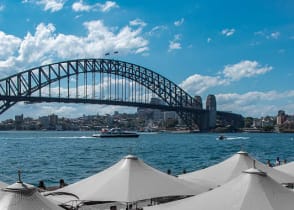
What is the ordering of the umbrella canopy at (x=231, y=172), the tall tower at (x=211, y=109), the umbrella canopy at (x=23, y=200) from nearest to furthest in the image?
1. the umbrella canopy at (x=23, y=200)
2. the umbrella canopy at (x=231, y=172)
3. the tall tower at (x=211, y=109)

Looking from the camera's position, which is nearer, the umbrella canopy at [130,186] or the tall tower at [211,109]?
the umbrella canopy at [130,186]

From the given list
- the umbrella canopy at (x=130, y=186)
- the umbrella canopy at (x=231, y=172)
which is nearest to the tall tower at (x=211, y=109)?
the umbrella canopy at (x=231, y=172)

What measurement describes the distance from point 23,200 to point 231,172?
8.14 meters

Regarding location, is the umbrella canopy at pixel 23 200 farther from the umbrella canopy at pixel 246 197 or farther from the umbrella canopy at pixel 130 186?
the umbrella canopy at pixel 130 186

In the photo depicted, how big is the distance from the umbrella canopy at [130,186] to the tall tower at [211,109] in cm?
13125

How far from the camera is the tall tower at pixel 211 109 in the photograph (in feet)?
472

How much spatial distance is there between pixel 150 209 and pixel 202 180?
5.49 metres

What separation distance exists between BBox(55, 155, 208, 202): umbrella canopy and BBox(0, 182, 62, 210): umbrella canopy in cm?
350

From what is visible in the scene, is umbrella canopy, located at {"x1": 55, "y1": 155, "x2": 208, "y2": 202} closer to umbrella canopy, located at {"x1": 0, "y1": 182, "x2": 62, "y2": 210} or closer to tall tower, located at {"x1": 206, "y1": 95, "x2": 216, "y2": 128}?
umbrella canopy, located at {"x1": 0, "y1": 182, "x2": 62, "y2": 210}

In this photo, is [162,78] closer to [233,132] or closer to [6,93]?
[233,132]

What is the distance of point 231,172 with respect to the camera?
14.6 metres

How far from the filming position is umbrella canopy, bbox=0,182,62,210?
752 centimetres

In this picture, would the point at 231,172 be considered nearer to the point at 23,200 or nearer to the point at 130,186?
the point at 130,186

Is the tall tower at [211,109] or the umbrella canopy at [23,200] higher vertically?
the tall tower at [211,109]
